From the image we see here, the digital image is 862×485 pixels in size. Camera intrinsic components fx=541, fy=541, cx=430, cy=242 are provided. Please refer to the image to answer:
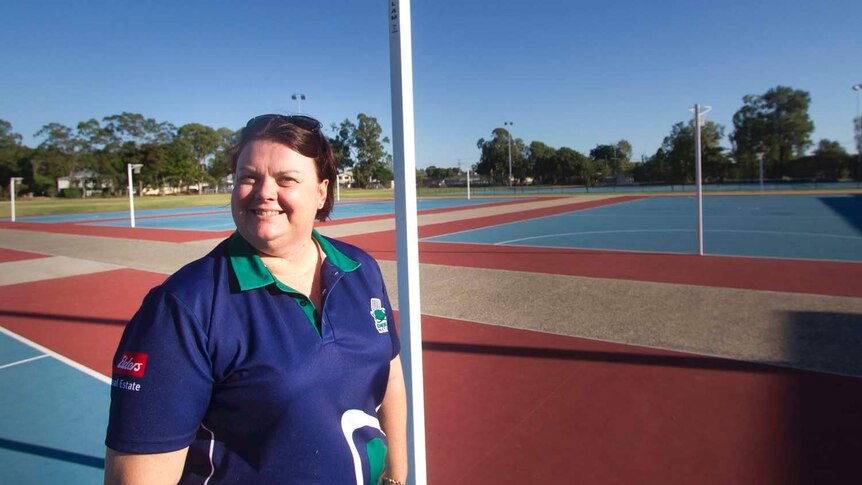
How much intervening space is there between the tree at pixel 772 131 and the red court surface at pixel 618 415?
5522cm

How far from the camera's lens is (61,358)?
253 inches

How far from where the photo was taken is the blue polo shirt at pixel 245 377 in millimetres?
1334

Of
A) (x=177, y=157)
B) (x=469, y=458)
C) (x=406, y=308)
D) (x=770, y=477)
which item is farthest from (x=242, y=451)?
(x=177, y=157)

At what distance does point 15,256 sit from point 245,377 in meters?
18.3

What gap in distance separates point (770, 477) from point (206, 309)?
3.77 m

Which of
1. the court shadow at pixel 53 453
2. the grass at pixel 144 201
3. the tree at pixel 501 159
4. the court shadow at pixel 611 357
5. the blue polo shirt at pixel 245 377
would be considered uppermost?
the tree at pixel 501 159

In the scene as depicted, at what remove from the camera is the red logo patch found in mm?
1328

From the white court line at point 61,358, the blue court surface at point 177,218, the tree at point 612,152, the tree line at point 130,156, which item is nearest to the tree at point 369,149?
the tree line at point 130,156

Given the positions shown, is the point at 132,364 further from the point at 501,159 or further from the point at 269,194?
the point at 501,159

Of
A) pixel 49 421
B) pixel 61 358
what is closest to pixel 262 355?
pixel 49 421

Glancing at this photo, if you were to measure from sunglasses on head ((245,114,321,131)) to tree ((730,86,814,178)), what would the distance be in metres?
59.6

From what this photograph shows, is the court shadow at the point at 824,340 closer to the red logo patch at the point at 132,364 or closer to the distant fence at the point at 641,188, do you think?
the red logo patch at the point at 132,364

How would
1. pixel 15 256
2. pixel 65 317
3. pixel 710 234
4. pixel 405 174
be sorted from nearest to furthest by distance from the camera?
pixel 405 174, pixel 65 317, pixel 15 256, pixel 710 234

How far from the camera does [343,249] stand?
6.58ft
